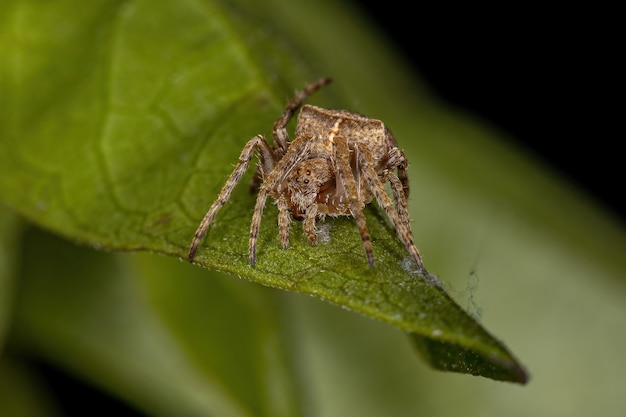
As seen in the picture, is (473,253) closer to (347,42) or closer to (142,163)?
(142,163)

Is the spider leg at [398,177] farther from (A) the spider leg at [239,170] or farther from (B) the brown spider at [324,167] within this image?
(A) the spider leg at [239,170]

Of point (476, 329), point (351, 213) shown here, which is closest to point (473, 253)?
point (351, 213)

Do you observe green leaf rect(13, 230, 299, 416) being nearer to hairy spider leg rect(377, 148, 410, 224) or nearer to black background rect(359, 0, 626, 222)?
hairy spider leg rect(377, 148, 410, 224)

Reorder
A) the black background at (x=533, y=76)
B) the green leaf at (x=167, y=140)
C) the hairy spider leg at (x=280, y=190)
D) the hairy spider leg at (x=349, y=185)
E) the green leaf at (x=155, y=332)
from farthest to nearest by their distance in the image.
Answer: the black background at (x=533, y=76) < the green leaf at (x=155, y=332) < the hairy spider leg at (x=280, y=190) < the hairy spider leg at (x=349, y=185) < the green leaf at (x=167, y=140)

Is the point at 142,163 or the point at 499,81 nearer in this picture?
the point at 142,163

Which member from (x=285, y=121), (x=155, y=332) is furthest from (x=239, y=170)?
(x=155, y=332)

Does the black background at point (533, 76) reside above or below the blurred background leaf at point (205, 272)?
above

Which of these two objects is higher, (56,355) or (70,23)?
(70,23)

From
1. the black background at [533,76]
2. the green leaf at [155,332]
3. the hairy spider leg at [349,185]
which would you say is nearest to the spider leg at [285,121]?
the hairy spider leg at [349,185]
